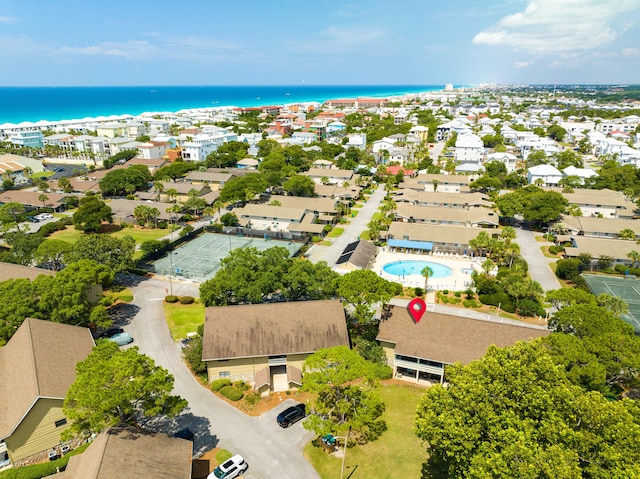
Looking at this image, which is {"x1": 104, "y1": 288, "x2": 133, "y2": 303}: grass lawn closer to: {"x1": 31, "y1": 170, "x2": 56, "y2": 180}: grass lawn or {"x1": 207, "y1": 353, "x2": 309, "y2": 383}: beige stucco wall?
{"x1": 207, "y1": 353, "x2": 309, "y2": 383}: beige stucco wall

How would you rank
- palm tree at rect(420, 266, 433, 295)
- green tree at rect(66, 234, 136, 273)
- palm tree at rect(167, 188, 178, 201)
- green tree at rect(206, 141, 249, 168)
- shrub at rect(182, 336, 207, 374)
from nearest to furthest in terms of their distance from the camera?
shrub at rect(182, 336, 207, 374) → green tree at rect(66, 234, 136, 273) → palm tree at rect(420, 266, 433, 295) → palm tree at rect(167, 188, 178, 201) → green tree at rect(206, 141, 249, 168)

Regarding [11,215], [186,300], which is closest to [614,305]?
[186,300]

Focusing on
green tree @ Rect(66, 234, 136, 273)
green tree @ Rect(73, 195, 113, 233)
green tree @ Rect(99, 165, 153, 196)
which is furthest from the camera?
green tree @ Rect(99, 165, 153, 196)

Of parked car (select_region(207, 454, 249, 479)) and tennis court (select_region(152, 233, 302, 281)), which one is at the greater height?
parked car (select_region(207, 454, 249, 479))

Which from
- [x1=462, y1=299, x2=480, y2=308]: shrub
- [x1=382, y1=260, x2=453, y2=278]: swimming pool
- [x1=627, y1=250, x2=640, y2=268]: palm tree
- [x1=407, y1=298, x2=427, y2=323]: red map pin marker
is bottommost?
[x1=382, y1=260, x2=453, y2=278]: swimming pool

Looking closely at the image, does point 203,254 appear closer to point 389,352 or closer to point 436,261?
point 436,261

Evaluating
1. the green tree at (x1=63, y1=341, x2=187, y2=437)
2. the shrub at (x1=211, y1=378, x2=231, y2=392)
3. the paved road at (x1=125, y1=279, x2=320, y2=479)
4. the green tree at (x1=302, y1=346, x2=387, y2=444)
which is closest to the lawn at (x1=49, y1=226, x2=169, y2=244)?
the paved road at (x1=125, y1=279, x2=320, y2=479)

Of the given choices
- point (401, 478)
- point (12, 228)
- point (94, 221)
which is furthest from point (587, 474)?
point (12, 228)
